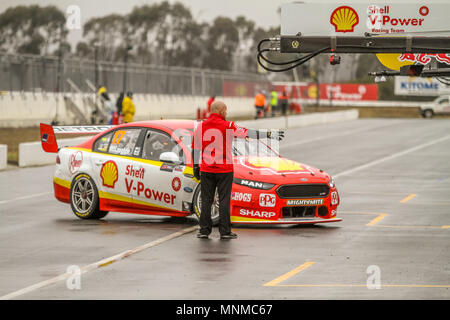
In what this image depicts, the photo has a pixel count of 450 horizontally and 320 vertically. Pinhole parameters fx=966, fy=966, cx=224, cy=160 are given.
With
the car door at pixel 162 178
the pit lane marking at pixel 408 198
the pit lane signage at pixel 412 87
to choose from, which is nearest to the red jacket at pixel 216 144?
the car door at pixel 162 178

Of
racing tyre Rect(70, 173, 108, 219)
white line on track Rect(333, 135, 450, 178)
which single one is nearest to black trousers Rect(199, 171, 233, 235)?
racing tyre Rect(70, 173, 108, 219)

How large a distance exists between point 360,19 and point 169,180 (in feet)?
12.1

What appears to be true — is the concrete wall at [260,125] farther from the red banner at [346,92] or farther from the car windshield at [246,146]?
the red banner at [346,92]

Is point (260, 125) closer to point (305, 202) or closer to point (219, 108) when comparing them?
point (305, 202)

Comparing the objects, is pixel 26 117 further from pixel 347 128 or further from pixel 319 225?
pixel 319 225

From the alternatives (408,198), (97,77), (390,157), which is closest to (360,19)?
(408,198)

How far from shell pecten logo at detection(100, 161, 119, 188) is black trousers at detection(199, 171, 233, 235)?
219cm

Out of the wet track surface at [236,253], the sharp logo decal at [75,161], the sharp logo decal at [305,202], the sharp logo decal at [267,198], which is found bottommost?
the wet track surface at [236,253]

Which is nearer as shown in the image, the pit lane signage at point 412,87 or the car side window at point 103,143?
the car side window at point 103,143

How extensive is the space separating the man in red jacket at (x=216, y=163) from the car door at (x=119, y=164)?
1855 millimetres

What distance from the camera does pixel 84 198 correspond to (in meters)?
14.1

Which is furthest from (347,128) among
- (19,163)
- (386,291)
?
(386,291)

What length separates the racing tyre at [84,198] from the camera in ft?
A: 46.0

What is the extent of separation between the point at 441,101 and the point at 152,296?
56578mm
